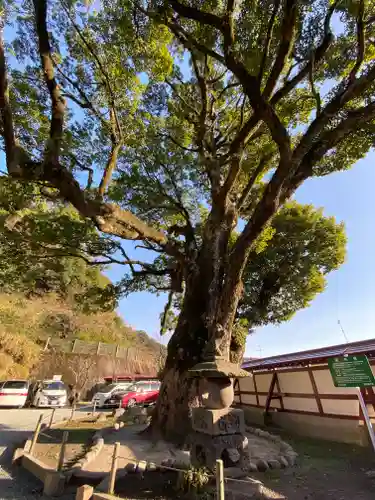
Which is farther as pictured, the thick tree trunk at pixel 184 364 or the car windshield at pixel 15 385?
the car windshield at pixel 15 385

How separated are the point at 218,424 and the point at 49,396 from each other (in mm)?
14638

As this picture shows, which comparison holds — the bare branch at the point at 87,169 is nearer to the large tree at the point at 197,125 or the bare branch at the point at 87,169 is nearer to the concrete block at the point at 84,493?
the large tree at the point at 197,125

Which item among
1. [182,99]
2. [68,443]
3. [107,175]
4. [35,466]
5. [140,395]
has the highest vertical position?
[182,99]

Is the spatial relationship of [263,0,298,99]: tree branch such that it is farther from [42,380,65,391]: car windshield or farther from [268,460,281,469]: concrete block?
[42,380,65,391]: car windshield

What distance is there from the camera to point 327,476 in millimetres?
5121

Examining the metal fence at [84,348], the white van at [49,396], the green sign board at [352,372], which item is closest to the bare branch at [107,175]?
the green sign board at [352,372]

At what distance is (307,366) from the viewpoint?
916cm

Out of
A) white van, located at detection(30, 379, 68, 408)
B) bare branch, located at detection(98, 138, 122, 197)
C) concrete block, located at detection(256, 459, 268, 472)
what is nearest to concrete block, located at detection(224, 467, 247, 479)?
concrete block, located at detection(256, 459, 268, 472)

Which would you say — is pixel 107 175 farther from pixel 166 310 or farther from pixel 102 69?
pixel 166 310

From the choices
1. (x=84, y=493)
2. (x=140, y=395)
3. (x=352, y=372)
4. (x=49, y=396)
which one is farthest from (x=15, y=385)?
(x=352, y=372)

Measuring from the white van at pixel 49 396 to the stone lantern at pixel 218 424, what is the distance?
45.8 feet

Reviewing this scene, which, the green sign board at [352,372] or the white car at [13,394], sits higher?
the white car at [13,394]

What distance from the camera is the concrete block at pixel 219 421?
4629 mm

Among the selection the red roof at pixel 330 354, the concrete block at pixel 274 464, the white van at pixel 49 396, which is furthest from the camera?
the white van at pixel 49 396
